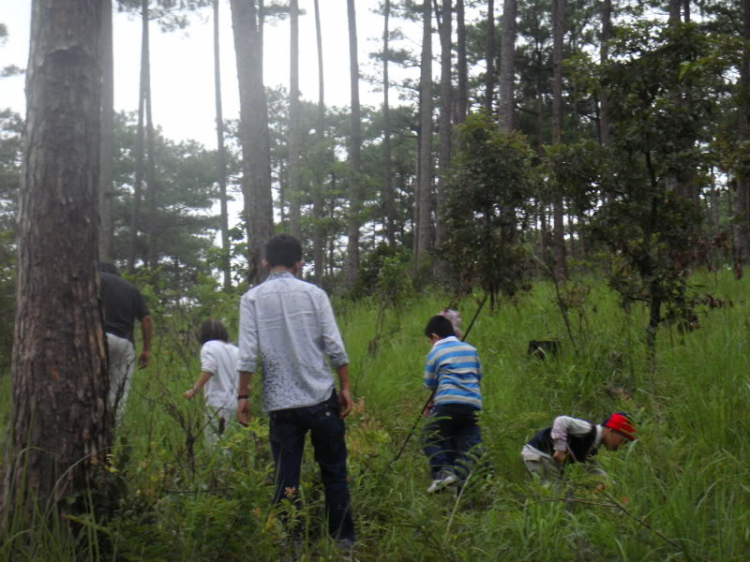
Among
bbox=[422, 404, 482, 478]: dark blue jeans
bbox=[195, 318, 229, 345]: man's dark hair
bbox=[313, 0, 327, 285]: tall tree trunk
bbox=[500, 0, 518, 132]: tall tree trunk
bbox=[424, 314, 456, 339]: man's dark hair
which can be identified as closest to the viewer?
bbox=[422, 404, 482, 478]: dark blue jeans

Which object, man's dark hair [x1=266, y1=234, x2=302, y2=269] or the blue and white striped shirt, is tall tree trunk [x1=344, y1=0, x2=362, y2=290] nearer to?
the blue and white striped shirt

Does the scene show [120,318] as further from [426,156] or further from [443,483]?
[426,156]

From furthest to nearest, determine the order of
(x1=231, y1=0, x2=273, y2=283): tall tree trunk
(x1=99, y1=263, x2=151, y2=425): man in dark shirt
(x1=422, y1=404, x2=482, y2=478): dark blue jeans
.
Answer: (x1=231, y1=0, x2=273, y2=283): tall tree trunk, (x1=99, y1=263, x2=151, y2=425): man in dark shirt, (x1=422, y1=404, x2=482, y2=478): dark blue jeans

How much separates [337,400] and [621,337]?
444 cm

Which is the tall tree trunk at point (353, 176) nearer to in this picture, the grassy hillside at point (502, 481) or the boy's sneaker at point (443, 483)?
the grassy hillside at point (502, 481)

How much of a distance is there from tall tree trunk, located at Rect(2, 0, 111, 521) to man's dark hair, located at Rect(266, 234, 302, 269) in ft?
3.57

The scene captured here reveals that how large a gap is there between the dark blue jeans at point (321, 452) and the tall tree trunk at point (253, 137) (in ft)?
15.7

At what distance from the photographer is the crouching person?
17.2ft

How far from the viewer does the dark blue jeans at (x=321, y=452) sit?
4.45m

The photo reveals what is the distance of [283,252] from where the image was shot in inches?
184

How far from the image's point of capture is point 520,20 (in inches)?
1100

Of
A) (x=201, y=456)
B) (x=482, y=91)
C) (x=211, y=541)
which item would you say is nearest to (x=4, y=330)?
(x=201, y=456)

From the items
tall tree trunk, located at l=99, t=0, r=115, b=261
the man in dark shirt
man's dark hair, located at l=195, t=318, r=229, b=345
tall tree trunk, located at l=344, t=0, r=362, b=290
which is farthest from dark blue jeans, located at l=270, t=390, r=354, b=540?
tall tree trunk, located at l=344, t=0, r=362, b=290

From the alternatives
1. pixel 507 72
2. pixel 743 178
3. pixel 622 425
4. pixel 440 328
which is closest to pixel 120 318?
pixel 440 328
